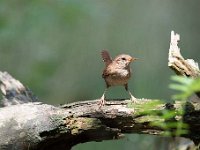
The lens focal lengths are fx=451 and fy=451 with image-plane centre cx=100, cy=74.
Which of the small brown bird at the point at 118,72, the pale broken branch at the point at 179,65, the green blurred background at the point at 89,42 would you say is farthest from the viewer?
the green blurred background at the point at 89,42

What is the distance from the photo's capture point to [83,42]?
194 inches

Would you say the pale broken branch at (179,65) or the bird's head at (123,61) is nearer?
the pale broken branch at (179,65)

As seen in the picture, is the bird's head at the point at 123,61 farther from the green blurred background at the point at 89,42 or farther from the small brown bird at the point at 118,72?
the green blurred background at the point at 89,42

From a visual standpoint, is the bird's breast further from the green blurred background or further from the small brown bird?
the green blurred background

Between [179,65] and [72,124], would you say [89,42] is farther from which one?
[179,65]

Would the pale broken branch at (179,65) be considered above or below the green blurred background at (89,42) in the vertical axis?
below

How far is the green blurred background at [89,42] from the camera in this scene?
14.9 ft

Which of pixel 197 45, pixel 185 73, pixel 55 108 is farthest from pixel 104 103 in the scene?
pixel 197 45

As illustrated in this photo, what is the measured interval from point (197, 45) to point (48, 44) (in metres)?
1.73

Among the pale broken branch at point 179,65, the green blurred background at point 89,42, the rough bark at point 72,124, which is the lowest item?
the rough bark at point 72,124

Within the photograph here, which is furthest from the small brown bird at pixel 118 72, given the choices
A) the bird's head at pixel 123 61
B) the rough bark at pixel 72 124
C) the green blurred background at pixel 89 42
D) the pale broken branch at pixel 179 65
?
the green blurred background at pixel 89 42

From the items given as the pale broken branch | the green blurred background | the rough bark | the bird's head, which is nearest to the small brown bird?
the bird's head

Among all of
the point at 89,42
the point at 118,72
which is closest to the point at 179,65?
the point at 118,72

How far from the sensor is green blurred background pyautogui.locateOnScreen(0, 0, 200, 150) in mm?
4531
